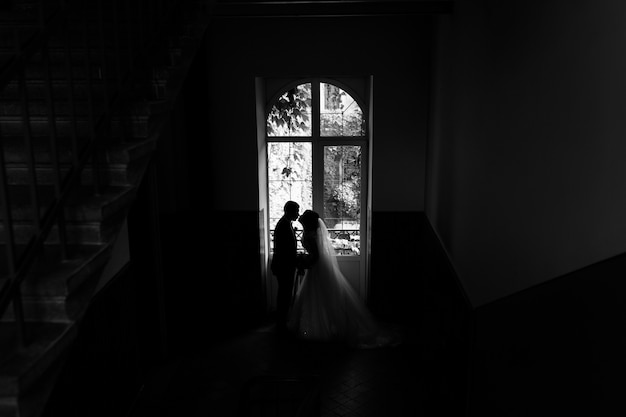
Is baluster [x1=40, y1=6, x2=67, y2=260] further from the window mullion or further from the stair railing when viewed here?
the window mullion

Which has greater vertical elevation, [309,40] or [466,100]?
[309,40]

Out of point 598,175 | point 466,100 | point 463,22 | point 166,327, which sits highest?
point 463,22

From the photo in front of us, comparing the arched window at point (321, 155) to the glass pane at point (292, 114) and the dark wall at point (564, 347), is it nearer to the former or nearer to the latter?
the glass pane at point (292, 114)

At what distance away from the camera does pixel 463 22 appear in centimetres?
537

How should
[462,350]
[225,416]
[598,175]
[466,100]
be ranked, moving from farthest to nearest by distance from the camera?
[225,416] → [466,100] → [462,350] → [598,175]

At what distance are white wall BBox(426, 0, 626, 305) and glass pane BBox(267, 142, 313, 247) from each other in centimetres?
338

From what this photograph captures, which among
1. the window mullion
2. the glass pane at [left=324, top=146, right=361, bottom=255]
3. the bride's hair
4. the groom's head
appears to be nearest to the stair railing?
the groom's head

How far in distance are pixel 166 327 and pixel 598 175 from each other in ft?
18.7

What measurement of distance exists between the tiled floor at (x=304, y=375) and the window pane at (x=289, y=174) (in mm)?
1961

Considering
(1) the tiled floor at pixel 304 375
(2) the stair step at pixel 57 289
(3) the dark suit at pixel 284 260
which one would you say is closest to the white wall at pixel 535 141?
(1) the tiled floor at pixel 304 375

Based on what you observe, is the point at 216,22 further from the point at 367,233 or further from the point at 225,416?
the point at 225,416

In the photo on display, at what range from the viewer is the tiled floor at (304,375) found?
19.6ft

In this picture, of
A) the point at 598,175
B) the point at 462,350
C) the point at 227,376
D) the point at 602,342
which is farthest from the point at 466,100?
the point at 227,376

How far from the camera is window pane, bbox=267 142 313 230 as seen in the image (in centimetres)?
876
